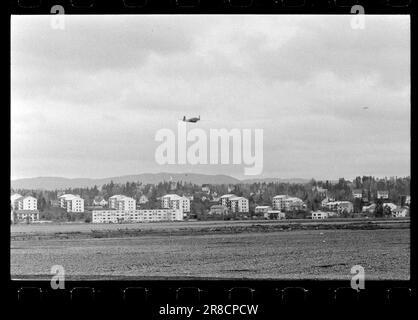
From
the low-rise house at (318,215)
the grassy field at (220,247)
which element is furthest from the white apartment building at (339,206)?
the grassy field at (220,247)

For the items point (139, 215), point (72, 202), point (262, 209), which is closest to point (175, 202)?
point (139, 215)

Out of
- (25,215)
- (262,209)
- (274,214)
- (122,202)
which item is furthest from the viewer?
(274,214)

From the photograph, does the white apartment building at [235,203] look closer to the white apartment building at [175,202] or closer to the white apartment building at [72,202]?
the white apartment building at [175,202]

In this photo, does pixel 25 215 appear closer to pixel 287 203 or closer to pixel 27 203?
pixel 27 203

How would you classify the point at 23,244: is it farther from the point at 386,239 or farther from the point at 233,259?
the point at 386,239
